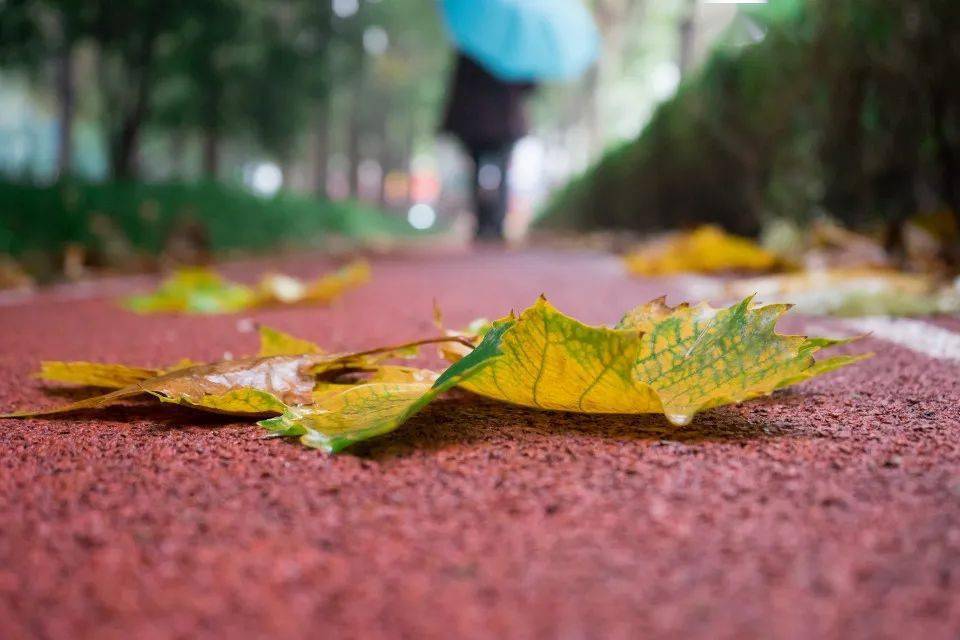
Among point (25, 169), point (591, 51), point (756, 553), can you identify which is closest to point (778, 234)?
point (756, 553)

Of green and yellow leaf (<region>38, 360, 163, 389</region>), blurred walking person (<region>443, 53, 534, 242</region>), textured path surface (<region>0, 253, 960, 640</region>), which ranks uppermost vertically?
blurred walking person (<region>443, 53, 534, 242</region>)

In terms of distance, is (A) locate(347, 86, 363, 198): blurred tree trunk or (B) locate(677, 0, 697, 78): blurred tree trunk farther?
(A) locate(347, 86, 363, 198): blurred tree trunk

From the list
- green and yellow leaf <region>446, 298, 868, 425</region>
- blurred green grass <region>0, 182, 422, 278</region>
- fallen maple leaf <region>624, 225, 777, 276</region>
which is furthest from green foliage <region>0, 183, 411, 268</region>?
green and yellow leaf <region>446, 298, 868, 425</region>

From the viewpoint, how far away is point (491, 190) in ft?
40.1

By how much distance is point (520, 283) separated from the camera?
4691mm

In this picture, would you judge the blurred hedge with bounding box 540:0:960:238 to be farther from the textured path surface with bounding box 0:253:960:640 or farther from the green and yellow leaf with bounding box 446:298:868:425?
the green and yellow leaf with bounding box 446:298:868:425

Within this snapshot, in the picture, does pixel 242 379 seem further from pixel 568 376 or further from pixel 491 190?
pixel 491 190

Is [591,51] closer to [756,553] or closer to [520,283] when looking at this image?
[520,283]

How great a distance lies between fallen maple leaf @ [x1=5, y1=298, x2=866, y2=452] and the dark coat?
1026cm

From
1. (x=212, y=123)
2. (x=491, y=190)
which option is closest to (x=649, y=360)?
(x=491, y=190)

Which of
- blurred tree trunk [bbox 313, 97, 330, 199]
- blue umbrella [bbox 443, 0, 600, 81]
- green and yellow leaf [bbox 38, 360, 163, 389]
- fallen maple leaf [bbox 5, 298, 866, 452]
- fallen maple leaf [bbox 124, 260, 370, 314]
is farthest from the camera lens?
blurred tree trunk [bbox 313, 97, 330, 199]

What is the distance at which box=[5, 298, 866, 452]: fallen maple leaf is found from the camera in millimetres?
975

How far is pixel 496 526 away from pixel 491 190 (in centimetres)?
1170

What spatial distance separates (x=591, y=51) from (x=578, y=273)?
6.77m
